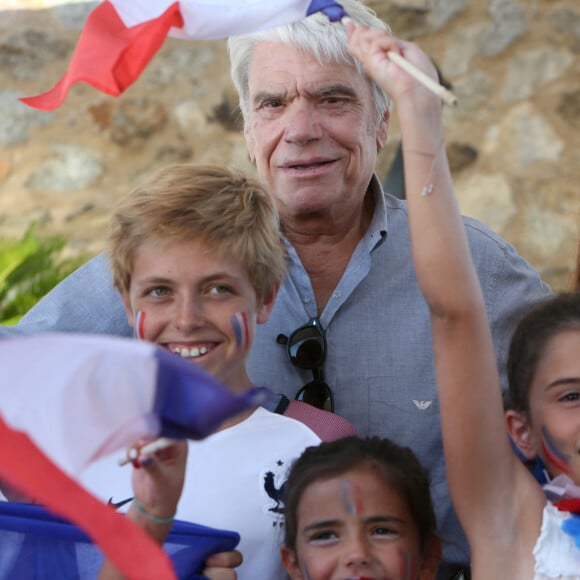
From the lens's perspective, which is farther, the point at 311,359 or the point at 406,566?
the point at 311,359

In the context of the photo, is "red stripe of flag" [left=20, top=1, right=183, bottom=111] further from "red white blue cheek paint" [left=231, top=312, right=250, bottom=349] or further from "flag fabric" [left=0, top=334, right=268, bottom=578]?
"flag fabric" [left=0, top=334, right=268, bottom=578]

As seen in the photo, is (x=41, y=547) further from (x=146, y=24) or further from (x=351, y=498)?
(x=146, y=24)

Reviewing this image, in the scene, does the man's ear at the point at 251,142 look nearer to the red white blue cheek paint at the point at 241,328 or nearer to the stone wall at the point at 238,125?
the red white blue cheek paint at the point at 241,328

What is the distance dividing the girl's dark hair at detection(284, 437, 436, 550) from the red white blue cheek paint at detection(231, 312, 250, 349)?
22 centimetres

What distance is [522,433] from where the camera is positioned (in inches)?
85.7

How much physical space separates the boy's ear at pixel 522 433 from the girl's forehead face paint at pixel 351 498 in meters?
0.30

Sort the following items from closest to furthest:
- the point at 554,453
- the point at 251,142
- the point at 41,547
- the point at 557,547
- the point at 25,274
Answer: the point at 41,547 → the point at 557,547 → the point at 554,453 → the point at 251,142 → the point at 25,274

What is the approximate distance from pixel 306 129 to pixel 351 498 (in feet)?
3.10

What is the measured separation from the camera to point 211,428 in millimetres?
1479

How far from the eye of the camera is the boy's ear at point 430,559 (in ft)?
6.95

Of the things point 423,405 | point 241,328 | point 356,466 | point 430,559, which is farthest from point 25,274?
point 430,559

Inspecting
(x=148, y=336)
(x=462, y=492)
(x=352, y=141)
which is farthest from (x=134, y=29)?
(x=462, y=492)

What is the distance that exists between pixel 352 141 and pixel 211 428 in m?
1.43

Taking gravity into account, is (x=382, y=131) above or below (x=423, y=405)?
above
